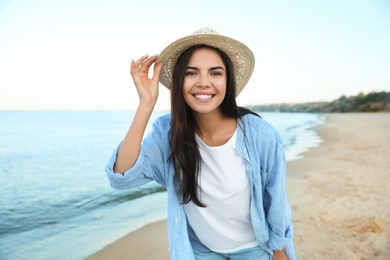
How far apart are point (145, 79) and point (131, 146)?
435 millimetres

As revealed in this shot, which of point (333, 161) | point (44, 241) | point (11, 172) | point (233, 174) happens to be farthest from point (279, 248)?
point (11, 172)

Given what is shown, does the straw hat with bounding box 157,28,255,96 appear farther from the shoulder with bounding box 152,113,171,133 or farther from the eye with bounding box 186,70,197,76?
the shoulder with bounding box 152,113,171,133

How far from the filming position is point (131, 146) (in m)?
1.81

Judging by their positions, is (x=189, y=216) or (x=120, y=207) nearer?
(x=189, y=216)

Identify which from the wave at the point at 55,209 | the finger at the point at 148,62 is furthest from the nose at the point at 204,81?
the wave at the point at 55,209

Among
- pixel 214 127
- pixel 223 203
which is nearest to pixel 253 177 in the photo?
pixel 223 203

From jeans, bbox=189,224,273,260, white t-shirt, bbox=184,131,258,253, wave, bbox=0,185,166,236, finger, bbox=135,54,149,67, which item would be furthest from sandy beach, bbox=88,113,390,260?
finger, bbox=135,54,149,67

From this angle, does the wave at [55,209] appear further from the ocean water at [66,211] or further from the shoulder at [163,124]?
the shoulder at [163,124]

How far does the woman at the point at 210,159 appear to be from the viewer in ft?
6.08

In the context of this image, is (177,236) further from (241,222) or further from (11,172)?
(11,172)

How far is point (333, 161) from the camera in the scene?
9.10 meters

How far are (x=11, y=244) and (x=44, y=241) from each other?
1.64 ft

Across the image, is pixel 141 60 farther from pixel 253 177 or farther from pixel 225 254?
pixel 225 254

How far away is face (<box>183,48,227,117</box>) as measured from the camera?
1901 mm
